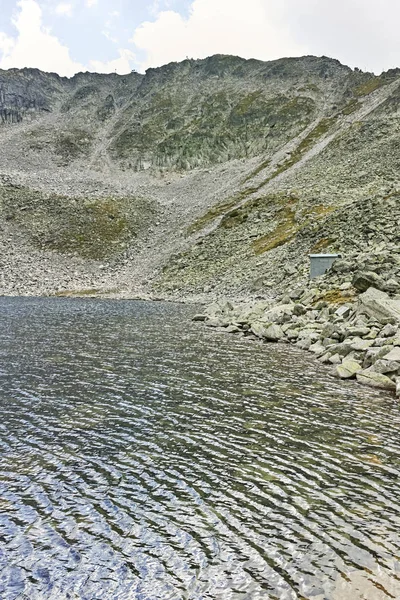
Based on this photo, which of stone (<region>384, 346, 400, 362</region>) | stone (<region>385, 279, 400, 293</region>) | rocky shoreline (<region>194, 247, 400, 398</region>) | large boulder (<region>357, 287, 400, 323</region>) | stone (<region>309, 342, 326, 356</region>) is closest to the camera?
stone (<region>384, 346, 400, 362</region>)

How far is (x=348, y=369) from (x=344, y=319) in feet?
33.5

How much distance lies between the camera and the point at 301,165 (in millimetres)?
114625

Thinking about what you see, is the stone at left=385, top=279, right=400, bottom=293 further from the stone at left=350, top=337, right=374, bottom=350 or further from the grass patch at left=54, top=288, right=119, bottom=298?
the grass patch at left=54, top=288, right=119, bottom=298

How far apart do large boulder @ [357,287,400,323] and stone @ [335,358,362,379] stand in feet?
21.1

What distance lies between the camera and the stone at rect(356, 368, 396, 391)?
779 inches

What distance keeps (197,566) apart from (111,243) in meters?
97.6

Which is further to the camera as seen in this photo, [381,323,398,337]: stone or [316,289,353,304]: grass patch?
[316,289,353,304]: grass patch

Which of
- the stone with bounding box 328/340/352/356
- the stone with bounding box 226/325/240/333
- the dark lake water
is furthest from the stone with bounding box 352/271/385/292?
the dark lake water

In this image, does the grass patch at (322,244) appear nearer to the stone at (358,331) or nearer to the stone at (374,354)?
the stone at (358,331)

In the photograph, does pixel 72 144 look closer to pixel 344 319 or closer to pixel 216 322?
pixel 216 322

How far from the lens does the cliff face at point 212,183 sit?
72.7 metres

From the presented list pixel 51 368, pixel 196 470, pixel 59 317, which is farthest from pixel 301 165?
pixel 196 470

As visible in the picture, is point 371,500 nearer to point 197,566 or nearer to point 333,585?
point 333,585

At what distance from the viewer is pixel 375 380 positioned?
20375 mm
